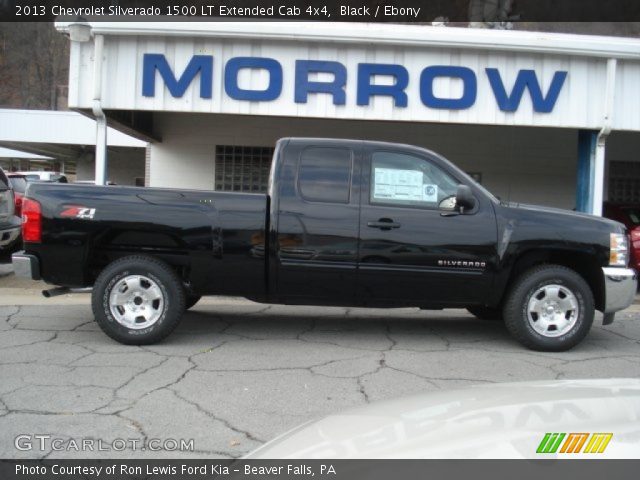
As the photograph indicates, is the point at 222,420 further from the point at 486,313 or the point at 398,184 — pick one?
the point at 486,313

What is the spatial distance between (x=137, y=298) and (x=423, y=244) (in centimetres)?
275

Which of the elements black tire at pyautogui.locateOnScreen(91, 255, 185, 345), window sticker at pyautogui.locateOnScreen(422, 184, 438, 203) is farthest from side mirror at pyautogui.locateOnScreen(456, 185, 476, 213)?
black tire at pyautogui.locateOnScreen(91, 255, 185, 345)

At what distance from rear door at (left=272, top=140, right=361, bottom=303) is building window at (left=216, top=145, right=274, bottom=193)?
317 inches

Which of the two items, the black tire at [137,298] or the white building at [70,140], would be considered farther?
the white building at [70,140]

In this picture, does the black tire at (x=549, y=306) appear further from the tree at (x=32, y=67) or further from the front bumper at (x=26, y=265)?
the tree at (x=32, y=67)

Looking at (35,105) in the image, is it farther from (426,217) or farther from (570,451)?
(570,451)

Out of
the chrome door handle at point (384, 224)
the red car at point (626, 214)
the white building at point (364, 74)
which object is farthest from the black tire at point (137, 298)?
the red car at point (626, 214)

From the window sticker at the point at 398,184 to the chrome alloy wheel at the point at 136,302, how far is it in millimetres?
2316

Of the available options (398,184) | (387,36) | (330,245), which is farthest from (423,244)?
(387,36)

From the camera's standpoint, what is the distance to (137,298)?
5.75 meters

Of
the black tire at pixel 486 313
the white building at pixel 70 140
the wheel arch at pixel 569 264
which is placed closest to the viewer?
the wheel arch at pixel 569 264

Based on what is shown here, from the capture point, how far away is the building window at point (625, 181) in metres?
14.4

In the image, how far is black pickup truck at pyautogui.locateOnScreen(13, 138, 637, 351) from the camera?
18.7 feet

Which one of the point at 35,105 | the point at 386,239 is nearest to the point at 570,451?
the point at 386,239
